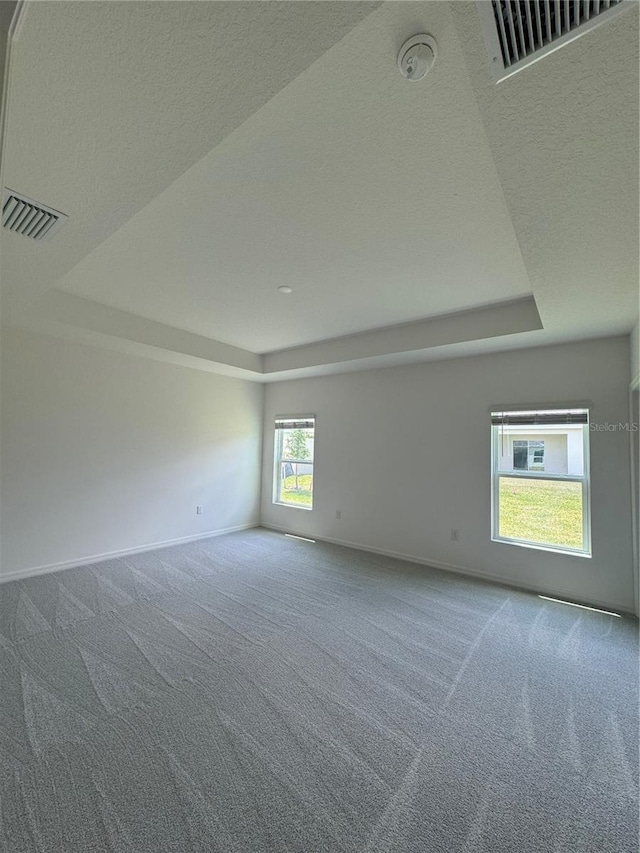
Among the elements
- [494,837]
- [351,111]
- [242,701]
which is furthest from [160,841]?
[351,111]

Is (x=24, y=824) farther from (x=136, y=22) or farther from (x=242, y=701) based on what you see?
(x=136, y=22)

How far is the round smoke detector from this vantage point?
3.69 ft

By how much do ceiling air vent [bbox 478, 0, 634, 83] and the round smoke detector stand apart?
0.38 metres

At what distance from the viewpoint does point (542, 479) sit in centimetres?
358

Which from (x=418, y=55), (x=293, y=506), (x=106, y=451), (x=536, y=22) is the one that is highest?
(x=418, y=55)

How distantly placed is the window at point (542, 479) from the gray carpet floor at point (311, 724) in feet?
2.32

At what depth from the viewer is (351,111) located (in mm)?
1382

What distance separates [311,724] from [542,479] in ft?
10.2

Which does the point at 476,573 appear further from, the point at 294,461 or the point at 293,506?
the point at 294,461

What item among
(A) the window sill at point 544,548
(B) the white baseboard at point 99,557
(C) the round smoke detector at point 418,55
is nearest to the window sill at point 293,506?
(B) the white baseboard at point 99,557

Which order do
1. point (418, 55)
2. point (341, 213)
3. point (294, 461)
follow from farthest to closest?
point (294, 461) < point (341, 213) < point (418, 55)

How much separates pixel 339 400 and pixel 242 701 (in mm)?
3777

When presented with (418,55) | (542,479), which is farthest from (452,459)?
(418,55)

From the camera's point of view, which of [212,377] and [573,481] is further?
[212,377]
